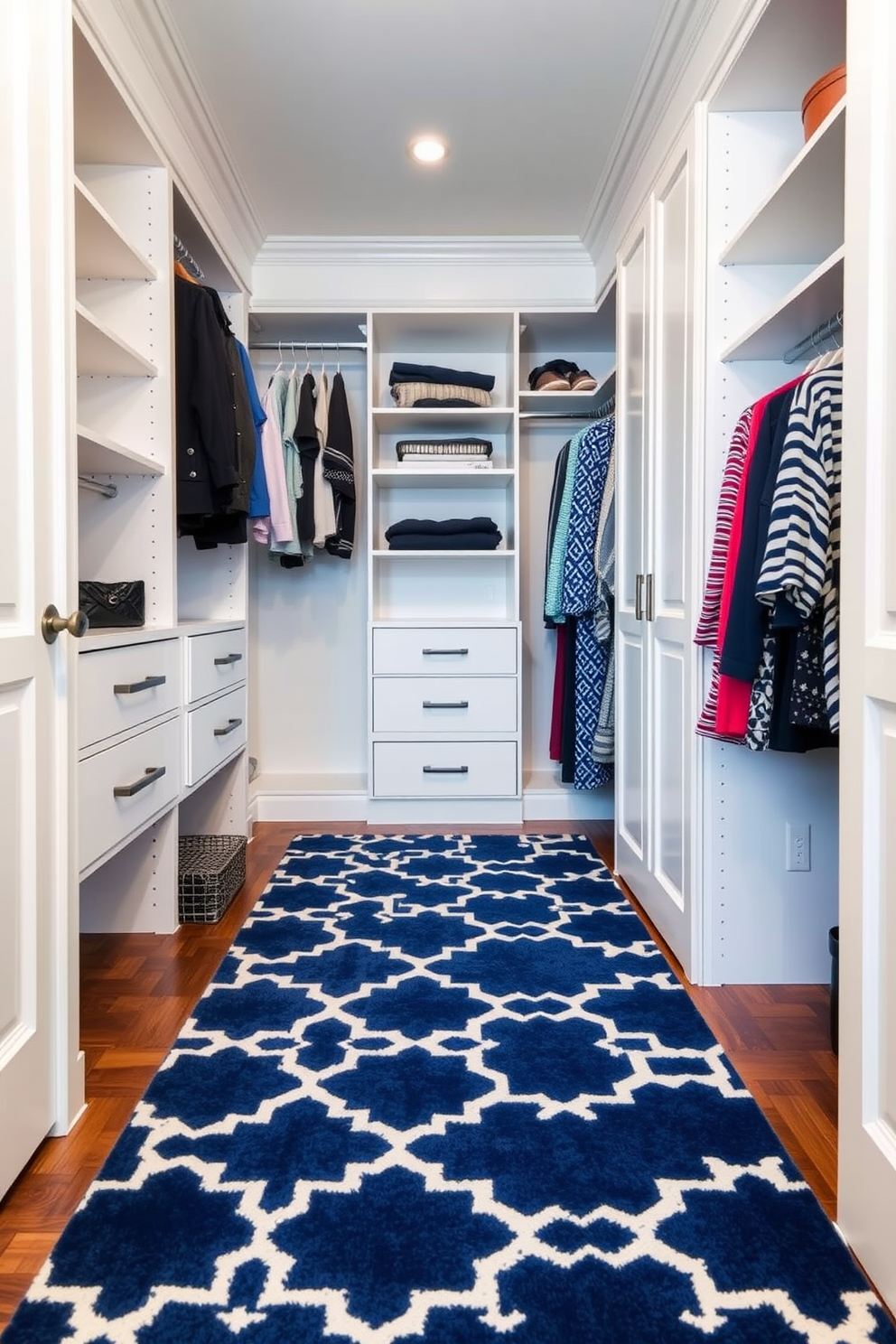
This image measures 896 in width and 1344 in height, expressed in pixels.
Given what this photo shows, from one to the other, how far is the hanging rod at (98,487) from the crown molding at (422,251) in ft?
5.33

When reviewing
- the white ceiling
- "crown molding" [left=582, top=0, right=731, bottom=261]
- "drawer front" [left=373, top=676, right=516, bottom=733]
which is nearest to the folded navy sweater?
the white ceiling

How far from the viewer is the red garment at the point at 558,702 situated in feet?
11.6

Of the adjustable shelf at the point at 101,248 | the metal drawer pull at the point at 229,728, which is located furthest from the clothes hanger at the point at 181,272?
the metal drawer pull at the point at 229,728

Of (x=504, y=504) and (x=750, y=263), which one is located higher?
(x=750, y=263)

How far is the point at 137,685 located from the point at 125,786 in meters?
0.23

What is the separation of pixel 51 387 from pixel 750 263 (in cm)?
155

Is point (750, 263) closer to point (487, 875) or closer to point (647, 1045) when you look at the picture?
point (647, 1045)

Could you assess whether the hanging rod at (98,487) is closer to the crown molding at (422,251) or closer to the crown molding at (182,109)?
the crown molding at (182,109)

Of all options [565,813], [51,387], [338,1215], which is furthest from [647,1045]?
[565,813]

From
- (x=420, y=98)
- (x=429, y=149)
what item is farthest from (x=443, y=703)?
(x=420, y=98)

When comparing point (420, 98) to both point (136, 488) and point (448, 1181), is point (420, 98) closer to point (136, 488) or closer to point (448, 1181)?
point (136, 488)

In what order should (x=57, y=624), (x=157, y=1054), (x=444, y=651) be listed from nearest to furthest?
(x=57, y=624), (x=157, y=1054), (x=444, y=651)

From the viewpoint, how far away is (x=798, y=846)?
6.53ft

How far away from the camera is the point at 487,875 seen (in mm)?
2836
